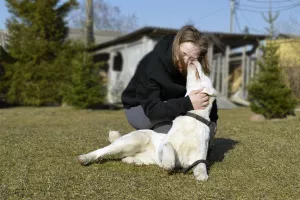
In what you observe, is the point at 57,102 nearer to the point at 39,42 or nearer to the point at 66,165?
the point at 39,42

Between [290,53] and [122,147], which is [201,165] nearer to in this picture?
[122,147]

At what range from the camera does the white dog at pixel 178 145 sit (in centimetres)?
343

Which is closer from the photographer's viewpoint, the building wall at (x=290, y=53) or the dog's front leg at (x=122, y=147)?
the dog's front leg at (x=122, y=147)

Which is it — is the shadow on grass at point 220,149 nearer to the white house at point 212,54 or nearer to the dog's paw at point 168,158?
the dog's paw at point 168,158

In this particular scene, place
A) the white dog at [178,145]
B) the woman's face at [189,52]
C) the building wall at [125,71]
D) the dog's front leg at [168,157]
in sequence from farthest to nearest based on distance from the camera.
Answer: the building wall at [125,71] < the woman's face at [189,52] < the white dog at [178,145] < the dog's front leg at [168,157]

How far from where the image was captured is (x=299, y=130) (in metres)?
6.62

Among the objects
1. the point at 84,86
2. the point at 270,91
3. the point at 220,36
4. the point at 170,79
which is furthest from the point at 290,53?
the point at 170,79

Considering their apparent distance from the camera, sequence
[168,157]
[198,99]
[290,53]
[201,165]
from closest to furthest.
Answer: [168,157], [201,165], [198,99], [290,53]

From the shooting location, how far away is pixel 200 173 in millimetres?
3371

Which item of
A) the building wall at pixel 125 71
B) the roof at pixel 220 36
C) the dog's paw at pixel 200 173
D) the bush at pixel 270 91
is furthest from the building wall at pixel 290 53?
the dog's paw at pixel 200 173

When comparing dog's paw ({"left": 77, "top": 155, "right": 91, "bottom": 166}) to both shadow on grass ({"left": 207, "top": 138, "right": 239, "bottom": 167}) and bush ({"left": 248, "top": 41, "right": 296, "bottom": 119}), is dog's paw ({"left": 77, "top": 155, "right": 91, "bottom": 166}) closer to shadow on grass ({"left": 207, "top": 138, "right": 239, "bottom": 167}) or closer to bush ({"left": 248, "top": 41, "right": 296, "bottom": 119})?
shadow on grass ({"left": 207, "top": 138, "right": 239, "bottom": 167})

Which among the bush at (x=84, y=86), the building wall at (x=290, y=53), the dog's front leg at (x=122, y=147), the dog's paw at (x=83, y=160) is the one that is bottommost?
the bush at (x=84, y=86)

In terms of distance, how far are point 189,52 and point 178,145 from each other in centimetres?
91

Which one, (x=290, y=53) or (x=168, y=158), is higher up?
(x=290, y=53)
